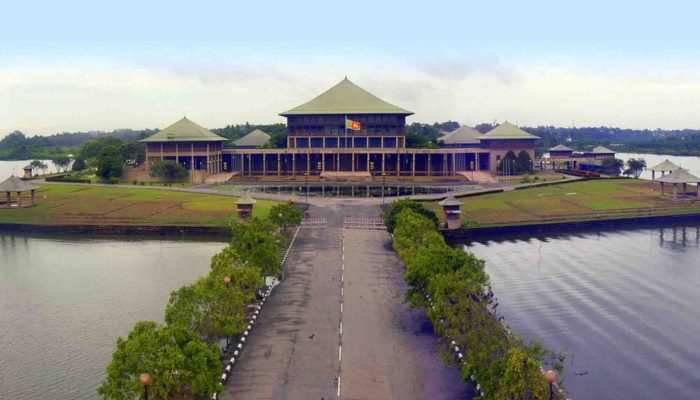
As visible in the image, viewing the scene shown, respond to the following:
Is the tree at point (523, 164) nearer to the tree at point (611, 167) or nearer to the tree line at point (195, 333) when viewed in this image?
the tree at point (611, 167)

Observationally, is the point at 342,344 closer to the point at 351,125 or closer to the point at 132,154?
the point at 351,125

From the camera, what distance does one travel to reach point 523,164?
113125 millimetres

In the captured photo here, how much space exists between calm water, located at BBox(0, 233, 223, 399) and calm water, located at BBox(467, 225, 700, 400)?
20.4m

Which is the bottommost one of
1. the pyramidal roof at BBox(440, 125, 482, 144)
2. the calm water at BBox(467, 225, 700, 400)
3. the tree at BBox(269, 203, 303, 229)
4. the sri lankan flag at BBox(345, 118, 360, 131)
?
the calm water at BBox(467, 225, 700, 400)

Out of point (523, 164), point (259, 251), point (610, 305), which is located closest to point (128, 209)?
point (259, 251)

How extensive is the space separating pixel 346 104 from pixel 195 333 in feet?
327

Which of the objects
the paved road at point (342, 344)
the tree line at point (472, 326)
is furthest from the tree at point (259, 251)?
the tree line at point (472, 326)

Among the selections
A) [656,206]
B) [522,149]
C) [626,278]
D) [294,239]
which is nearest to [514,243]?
[626,278]

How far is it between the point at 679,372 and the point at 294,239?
3191 cm

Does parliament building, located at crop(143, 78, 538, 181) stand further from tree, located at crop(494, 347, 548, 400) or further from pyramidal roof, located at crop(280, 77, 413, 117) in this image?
tree, located at crop(494, 347, 548, 400)

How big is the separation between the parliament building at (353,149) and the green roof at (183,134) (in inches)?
6.8

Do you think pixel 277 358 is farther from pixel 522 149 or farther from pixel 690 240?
pixel 522 149

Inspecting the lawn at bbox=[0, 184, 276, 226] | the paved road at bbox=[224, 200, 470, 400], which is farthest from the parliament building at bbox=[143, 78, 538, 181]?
the paved road at bbox=[224, 200, 470, 400]

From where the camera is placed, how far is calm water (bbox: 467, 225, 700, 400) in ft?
95.8
